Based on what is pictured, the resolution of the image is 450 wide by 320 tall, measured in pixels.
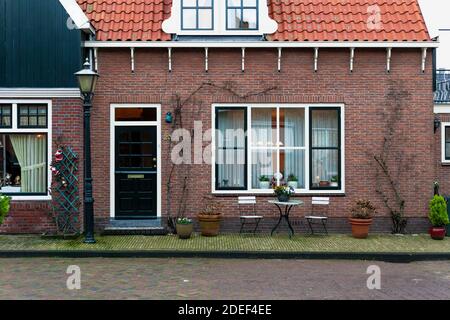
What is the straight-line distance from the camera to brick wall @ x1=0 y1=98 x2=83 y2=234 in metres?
14.1

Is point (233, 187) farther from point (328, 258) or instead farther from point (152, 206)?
point (328, 258)

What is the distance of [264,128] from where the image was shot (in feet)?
49.5

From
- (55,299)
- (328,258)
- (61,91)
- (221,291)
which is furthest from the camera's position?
(61,91)

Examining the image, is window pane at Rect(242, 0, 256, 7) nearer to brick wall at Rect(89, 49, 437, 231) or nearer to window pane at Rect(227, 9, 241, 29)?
window pane at Rect(227, 9, 241, 29)

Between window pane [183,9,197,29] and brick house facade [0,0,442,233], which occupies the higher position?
window pane [183,9,197,29]

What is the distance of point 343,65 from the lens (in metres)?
14.7

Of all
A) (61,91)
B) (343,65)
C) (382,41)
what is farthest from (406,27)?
(61,91)

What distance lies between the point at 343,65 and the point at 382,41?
41.9 inches

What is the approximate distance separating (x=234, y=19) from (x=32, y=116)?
5.38 meters

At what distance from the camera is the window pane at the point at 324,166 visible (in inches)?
589

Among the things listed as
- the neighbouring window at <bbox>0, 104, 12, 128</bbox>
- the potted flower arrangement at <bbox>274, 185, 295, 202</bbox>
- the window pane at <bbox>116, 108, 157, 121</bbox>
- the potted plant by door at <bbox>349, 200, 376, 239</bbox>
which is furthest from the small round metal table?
the neighbouring window at <bbox>0, 104, 12, 128</bbox>

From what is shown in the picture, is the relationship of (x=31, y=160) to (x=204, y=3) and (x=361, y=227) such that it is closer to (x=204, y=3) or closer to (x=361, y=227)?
(x=204, y=3)

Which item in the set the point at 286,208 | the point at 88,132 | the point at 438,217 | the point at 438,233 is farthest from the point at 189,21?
the point at 438,233

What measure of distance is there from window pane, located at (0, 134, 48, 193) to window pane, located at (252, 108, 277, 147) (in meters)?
5.07
